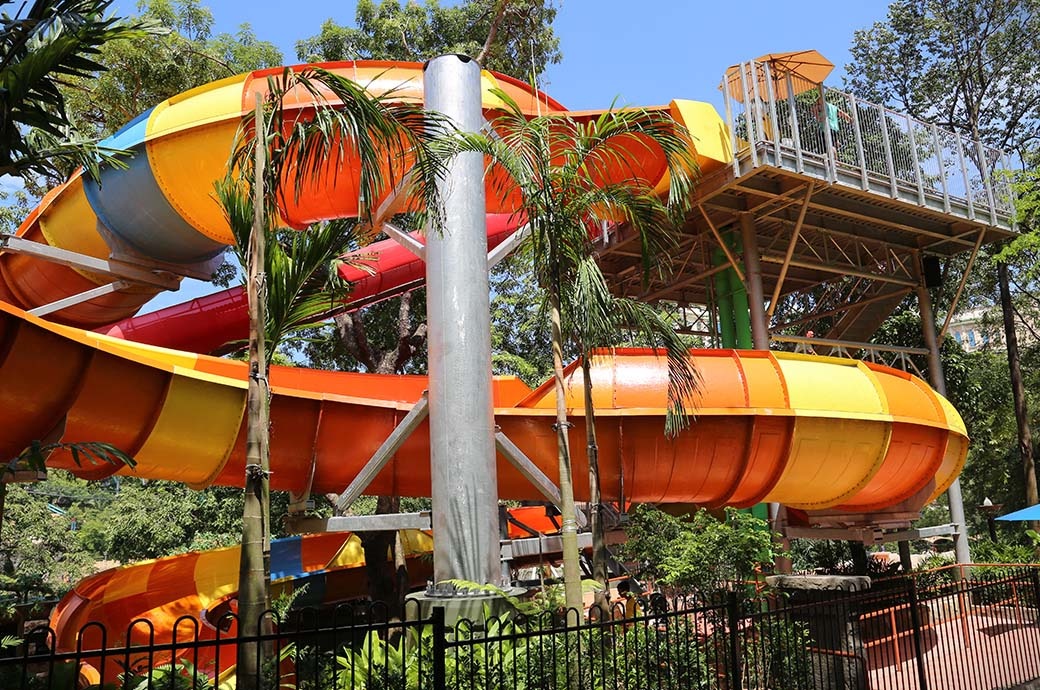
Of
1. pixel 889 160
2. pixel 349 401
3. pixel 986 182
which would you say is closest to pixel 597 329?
pixel 349 401

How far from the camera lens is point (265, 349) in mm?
5398

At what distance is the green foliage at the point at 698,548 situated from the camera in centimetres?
998

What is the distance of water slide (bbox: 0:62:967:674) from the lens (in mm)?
8727

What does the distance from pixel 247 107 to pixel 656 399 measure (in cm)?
648

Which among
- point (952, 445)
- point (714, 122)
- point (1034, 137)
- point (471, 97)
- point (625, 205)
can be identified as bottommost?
point (952, 445)

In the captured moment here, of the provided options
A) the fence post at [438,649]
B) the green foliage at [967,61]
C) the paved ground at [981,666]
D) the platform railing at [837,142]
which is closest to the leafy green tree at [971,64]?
the green foliage at [967,61]

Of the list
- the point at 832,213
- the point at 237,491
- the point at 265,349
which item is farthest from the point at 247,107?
the point at 237,491

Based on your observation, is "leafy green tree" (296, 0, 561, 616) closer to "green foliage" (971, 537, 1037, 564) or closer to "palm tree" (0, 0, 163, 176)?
"green foliage" (971, 537, 1037, 564)

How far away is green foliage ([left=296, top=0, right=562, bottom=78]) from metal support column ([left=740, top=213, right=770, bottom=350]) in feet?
29.9

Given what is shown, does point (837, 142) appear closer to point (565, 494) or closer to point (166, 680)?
point (565, 494)

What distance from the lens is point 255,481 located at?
497 cm

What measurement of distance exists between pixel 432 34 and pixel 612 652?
19238 millimetres

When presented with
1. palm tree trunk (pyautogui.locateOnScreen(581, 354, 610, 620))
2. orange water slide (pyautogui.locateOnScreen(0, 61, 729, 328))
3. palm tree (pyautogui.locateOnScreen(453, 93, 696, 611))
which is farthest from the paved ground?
orange water slide (pyautogui.locateOnScreen(0, 61, 729, 328))

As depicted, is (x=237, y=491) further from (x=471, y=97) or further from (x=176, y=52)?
(x=471, y=97)
